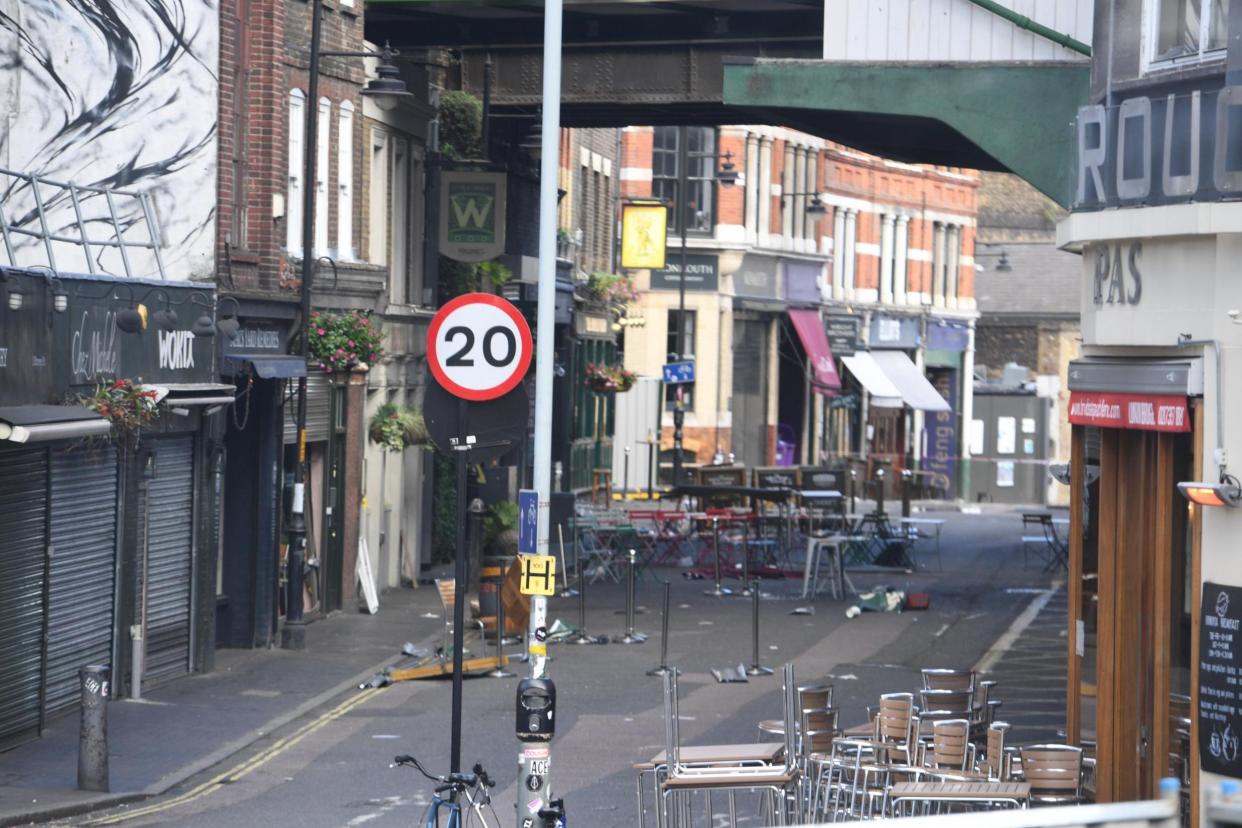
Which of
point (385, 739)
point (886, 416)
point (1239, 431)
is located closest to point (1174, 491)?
point (1239, 431)

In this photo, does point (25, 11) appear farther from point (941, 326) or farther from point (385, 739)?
point (941, 326)

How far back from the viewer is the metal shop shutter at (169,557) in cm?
2028

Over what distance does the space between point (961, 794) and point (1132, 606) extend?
1.68 m

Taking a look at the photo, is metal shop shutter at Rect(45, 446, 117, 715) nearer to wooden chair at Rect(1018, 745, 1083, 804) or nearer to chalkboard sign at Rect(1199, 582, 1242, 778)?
wooden chair at Rect(1018, 745, 1083, 804)

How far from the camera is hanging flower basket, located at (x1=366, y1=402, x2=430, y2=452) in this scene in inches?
1090

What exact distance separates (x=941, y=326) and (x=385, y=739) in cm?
5168

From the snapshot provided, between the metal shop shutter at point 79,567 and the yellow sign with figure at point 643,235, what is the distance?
27.6 m

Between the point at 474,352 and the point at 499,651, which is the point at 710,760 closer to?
the point at 474,352

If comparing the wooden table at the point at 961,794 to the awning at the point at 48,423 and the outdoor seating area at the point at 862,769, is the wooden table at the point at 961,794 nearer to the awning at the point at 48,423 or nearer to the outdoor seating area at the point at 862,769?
the outdoor seating area at the point at 862,769

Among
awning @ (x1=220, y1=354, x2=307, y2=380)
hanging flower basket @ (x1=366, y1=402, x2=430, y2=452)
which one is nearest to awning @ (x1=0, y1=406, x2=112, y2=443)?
awning @ (x1=220, y1=354, x2=307, y2=380)

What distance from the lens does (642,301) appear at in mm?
53781

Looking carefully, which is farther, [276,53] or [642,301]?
[642,301]

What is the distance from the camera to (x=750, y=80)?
15.9 metres

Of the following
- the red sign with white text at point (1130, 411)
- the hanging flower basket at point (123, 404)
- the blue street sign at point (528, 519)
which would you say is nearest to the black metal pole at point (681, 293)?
the hanging flower basket at point (123, 404)
